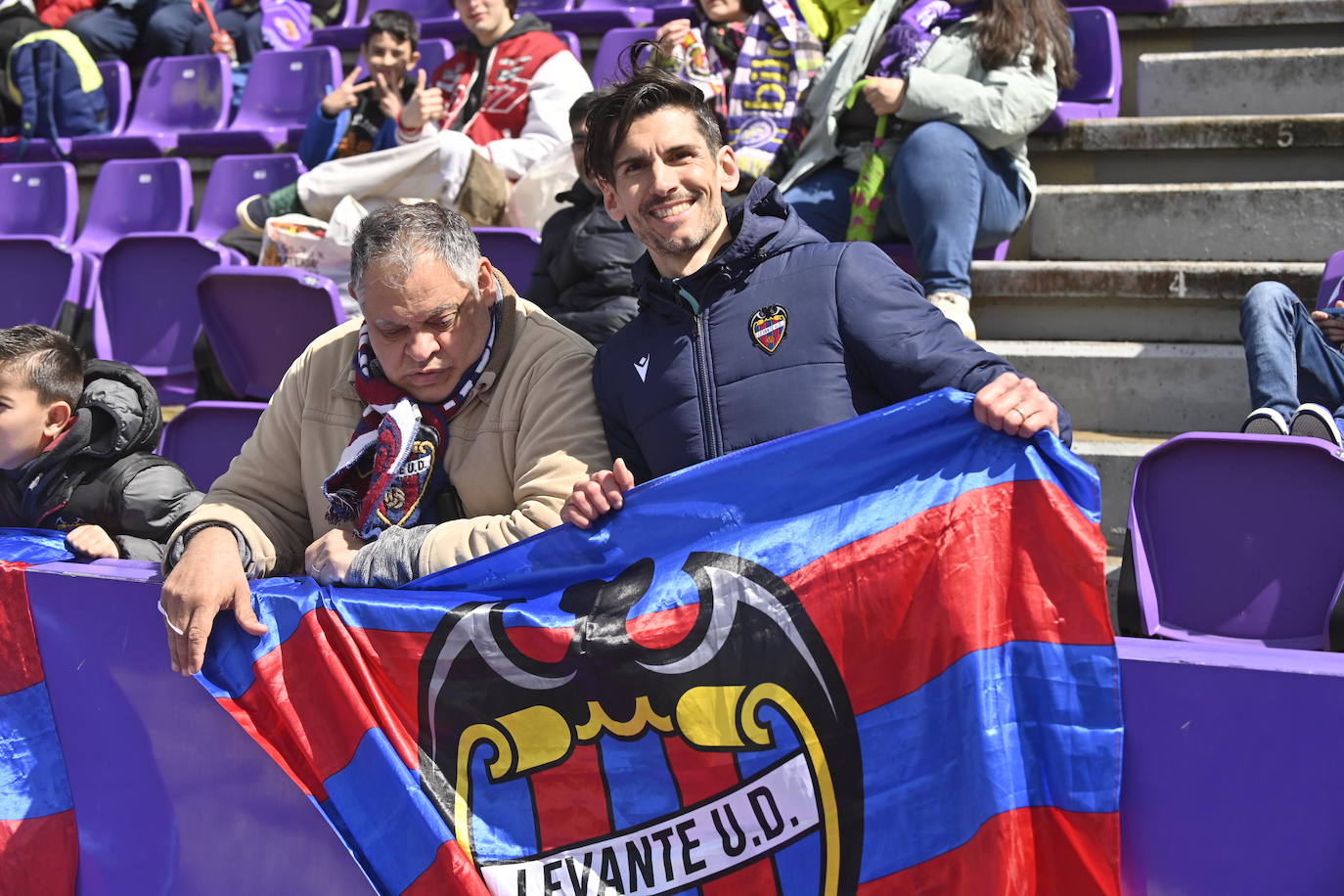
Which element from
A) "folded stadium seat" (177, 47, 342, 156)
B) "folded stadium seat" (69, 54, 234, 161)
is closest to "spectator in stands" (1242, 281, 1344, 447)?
"folded stadium seat" (177, 47, 342, 156)

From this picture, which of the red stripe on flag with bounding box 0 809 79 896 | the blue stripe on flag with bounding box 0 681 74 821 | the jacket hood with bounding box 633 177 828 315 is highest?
the jacket hood with bounding box 633 177 828 315

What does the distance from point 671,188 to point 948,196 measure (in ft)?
6.03

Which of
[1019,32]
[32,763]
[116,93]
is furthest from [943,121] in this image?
[116,93]

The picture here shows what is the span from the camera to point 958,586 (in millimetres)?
1902

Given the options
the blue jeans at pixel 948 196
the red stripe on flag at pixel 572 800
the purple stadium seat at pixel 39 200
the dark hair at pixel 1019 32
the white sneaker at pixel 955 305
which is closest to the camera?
the red stripe on flag at pixel 572 800

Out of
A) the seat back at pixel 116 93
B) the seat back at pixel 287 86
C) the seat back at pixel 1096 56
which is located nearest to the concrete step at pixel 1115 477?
the seat back at pixel 1096 56

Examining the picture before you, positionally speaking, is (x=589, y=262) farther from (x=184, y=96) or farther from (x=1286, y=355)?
(x=184, y=96)

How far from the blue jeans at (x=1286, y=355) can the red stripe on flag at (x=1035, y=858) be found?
1855mm

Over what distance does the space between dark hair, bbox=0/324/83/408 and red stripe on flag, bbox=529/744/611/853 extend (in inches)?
65.0

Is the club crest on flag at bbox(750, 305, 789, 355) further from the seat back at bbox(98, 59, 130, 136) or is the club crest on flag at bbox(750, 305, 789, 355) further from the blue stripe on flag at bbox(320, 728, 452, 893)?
the seat back at bbox(98, 59, 130, 136)

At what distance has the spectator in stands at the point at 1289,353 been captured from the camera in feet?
10.9

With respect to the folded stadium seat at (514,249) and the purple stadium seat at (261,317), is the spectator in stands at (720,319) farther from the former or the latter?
the purple stadium seat at (261,317)

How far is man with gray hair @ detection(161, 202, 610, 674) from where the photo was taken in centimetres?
231

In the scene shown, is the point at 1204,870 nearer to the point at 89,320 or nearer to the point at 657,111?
the point at 657,111
